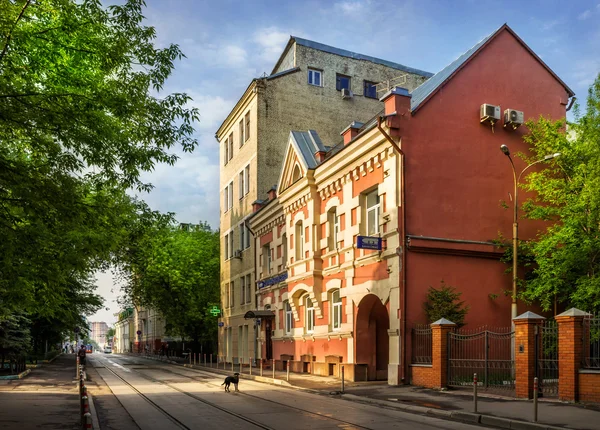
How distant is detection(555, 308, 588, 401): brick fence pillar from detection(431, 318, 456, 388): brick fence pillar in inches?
179

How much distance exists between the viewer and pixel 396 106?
917 inches

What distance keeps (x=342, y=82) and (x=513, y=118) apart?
20.4 m

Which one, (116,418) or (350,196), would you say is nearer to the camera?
(116,418)

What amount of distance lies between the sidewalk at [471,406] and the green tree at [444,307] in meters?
2.63

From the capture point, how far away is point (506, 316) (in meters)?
24.1

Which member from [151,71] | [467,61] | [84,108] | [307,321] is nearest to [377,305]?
[307,321]

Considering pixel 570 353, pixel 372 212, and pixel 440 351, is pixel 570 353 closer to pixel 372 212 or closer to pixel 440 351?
pixel 440 351

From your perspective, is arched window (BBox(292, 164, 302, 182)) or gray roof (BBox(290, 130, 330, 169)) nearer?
gray roof (BBox(290, 130, 330, 169))

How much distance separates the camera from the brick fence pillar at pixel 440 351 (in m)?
19.9

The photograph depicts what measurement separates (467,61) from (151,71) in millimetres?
15144

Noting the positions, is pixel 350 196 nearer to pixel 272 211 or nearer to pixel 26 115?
pixel 272 211

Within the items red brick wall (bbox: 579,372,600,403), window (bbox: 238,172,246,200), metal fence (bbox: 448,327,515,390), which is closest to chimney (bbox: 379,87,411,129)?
metal fence (bbox: 448,327,515,390)

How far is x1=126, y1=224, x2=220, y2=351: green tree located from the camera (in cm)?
4998

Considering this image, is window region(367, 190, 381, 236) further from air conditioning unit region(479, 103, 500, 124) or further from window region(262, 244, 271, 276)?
window region(262, 244, 271, 276)
